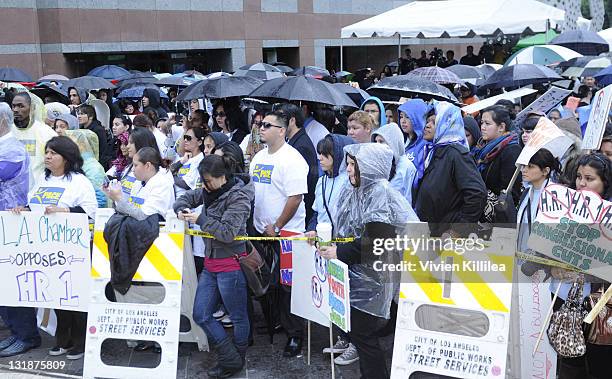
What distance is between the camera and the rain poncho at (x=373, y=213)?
454 centimetres

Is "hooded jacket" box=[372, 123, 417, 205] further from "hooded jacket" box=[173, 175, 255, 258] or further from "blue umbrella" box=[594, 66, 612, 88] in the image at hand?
"blue umbrella" box=[594, 66, 612, 88]

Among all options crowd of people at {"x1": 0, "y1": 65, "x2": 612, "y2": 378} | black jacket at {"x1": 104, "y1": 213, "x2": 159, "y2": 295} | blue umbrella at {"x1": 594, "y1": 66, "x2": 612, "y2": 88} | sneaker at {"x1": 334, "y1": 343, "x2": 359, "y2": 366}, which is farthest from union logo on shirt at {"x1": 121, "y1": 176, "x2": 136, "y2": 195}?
blue umbrella at {"x1": 594, "y1": 66, "x2": 612, "y2": 88}

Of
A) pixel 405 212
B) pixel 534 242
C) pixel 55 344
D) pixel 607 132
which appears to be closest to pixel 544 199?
pixel 534 242

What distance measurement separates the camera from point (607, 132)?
223 inches

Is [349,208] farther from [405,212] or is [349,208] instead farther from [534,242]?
[534,242]

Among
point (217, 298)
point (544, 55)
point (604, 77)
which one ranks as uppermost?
point (544, 55)

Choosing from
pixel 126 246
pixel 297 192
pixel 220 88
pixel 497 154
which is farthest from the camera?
pixel 220 88

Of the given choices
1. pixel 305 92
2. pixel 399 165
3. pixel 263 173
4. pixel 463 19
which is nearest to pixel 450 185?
pixel 399 165

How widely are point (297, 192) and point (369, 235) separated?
1230 mm

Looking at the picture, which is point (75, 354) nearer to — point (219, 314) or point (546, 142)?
point (219, 314)

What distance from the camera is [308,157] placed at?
20.8ft

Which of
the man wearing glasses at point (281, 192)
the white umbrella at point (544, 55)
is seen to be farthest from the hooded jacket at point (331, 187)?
the white umbrella at point (544, 55)

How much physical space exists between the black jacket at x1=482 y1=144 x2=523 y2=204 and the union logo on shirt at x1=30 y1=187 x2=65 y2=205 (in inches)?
156

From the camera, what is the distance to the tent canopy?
1461cm
